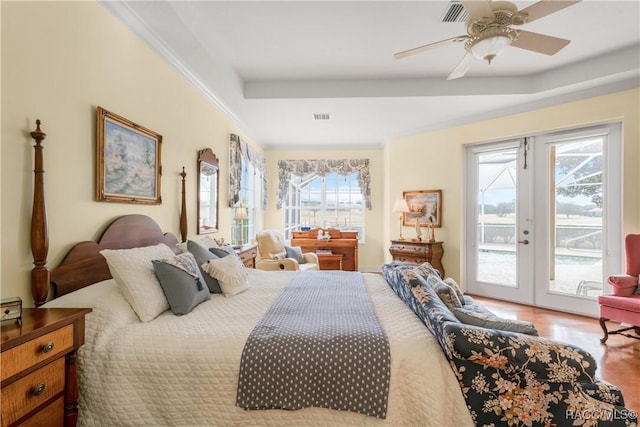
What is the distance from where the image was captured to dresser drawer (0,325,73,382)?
39.3 inches

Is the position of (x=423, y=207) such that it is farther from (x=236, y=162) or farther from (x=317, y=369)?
(x=317, y=369)

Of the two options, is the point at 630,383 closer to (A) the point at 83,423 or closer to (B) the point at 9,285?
(A) the point at 83,423

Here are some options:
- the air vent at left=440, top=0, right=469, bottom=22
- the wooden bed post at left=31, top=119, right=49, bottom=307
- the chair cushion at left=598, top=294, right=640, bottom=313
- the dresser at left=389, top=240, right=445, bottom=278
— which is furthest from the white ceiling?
the chair cushion at left=598, top=294, right=640, bottom=313

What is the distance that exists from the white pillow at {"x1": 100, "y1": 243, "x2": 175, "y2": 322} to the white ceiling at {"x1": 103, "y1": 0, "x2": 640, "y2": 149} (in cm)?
160

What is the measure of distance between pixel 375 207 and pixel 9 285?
5.39 metres

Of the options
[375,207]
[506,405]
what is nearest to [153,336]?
[506,405]

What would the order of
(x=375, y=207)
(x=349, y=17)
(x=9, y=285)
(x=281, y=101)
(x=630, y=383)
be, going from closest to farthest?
1. (x=9, y=285)
2. (x=630, y=383)
3. (x=349, y=17)
4. (x=281, y=101)
5. (x=375, y=207)

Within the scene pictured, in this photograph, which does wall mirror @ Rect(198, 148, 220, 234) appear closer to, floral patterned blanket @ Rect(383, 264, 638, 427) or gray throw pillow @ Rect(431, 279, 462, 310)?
gray throw pillow @ Rect(431, 279, 462, 310)

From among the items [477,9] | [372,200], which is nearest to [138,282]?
[477,9]

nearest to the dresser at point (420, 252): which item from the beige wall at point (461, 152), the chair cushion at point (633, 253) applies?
the beige wall at point (461, 152)

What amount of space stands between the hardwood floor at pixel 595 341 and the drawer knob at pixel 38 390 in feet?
10.4

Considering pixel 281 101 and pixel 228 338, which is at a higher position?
pixel 281 101

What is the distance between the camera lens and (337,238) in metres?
5.71

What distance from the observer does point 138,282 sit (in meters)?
1.60
